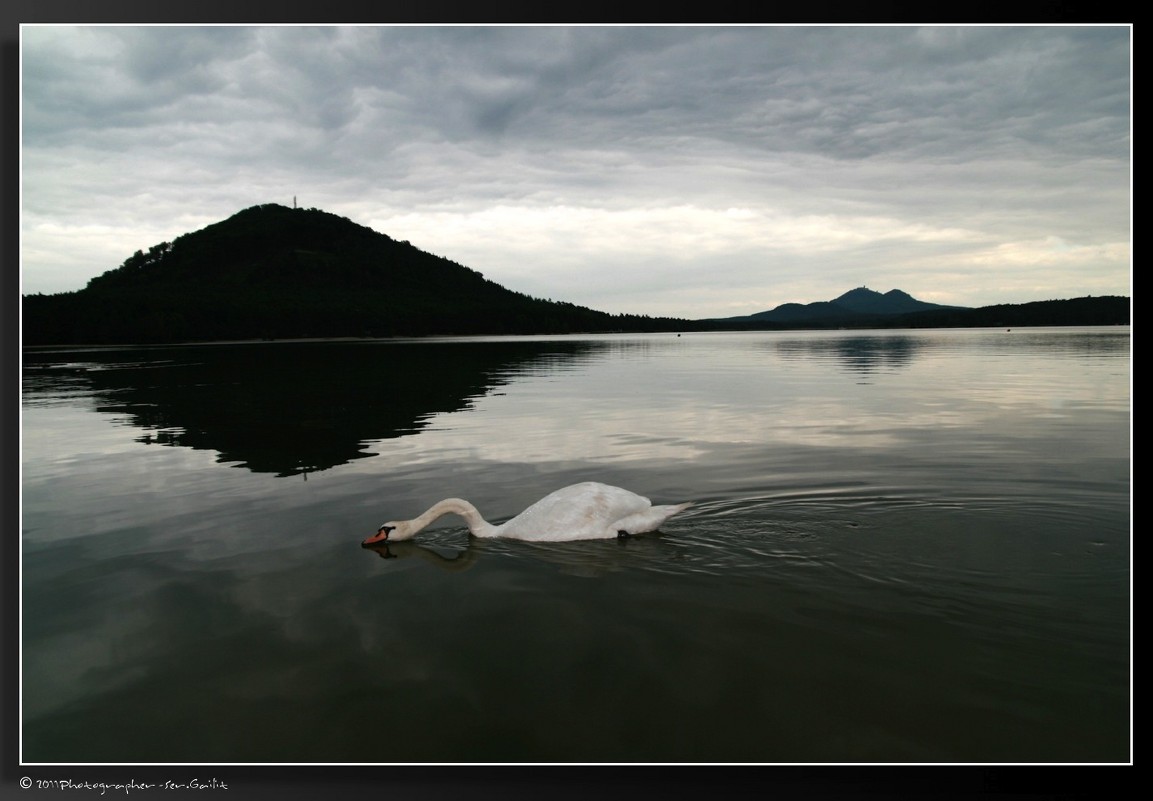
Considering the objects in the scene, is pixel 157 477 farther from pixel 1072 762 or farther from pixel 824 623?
pixel 1072 762

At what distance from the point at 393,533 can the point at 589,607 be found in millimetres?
3468

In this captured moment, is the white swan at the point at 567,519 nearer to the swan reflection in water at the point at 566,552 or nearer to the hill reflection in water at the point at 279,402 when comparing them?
the swan reflection in water at the point at 566,552

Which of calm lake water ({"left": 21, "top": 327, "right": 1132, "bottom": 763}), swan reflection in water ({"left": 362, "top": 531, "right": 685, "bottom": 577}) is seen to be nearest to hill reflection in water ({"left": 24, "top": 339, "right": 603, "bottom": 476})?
calm lake water ({"left": 21, "top": 327, "right": 1132, "bottom": 763})

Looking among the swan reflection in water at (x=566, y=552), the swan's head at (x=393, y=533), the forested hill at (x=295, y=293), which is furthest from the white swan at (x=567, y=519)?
the forested hill at (x=295, y=293)

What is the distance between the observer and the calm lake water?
5.47 metres

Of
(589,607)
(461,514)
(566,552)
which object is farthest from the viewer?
(461,514)

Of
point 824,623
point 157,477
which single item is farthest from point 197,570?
point 824,623

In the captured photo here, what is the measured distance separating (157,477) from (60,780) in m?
10.7

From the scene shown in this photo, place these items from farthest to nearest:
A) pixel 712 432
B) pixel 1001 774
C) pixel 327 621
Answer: pixel 712 432, pixel 327 621, pixel 1001 774

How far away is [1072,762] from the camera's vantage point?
193 inches

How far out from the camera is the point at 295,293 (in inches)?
5497
